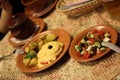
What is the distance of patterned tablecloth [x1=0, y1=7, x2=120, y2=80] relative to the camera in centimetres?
116

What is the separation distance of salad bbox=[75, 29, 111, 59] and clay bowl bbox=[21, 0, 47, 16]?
0.61 metres

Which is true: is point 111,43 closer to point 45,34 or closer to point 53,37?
point 53,37

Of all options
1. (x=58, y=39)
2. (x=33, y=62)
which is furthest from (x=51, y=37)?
(x=33, y=62)

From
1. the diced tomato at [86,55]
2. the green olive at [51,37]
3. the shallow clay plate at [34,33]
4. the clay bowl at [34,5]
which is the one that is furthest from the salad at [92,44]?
the clay bowl at [34,5]

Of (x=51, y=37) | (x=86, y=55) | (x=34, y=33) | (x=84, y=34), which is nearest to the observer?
(x=86, y=55)

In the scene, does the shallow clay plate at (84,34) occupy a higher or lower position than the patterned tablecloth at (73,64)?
higher

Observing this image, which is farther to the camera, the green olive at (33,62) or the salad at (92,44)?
the green olive at (33,62)

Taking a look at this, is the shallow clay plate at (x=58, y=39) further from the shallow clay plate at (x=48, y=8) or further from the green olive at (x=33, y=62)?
the shallow clay plate at (x=48, y=8)

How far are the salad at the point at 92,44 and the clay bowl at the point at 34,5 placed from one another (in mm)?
607

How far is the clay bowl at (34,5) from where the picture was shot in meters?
1.79

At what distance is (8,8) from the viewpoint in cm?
212

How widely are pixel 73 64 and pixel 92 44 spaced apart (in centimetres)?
15

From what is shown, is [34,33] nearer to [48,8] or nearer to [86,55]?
[48,8]

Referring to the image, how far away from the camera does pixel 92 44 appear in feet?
4.09
